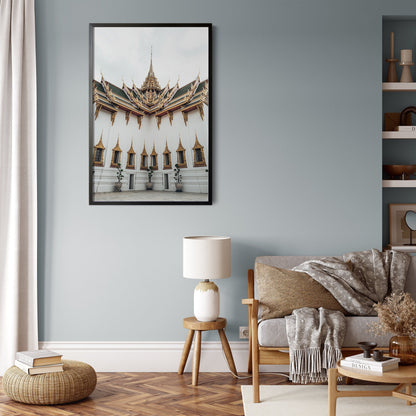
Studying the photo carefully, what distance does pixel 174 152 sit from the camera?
450cm

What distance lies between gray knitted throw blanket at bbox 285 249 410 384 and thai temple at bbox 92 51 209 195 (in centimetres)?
113

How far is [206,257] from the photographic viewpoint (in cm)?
410

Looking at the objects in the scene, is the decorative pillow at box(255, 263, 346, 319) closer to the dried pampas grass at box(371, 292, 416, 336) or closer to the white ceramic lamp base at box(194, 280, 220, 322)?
the white ceramic lamp base at box(194, 280, 220, 322)

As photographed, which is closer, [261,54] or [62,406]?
[62,406]

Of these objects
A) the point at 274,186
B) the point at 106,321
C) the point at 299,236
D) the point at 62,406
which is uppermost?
the point at 274,186

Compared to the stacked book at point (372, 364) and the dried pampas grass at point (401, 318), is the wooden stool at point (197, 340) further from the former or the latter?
the dried pampas grass at point (401, 318)

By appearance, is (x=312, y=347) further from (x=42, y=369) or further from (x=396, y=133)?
(x=396, y=133)

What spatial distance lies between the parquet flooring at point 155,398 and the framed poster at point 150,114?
126cm

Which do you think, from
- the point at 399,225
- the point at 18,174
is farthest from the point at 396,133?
the point at 18,174

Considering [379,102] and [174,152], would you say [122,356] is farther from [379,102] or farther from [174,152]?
[379,102]

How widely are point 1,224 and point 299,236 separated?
2.16m

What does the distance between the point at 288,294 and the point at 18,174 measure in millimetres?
2075

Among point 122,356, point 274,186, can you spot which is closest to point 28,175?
point 122,356

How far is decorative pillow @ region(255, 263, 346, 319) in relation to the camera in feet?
12.8
